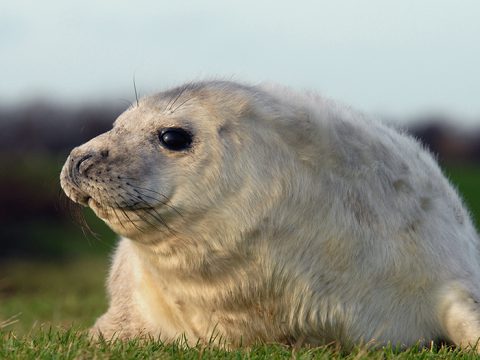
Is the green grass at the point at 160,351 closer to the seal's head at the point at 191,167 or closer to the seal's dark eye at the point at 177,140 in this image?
the seal's head at the point at 191,167

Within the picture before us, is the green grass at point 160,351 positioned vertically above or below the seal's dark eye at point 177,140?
below

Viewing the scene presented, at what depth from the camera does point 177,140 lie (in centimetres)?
523

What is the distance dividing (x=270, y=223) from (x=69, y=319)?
14.3 feet

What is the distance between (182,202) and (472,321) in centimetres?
166

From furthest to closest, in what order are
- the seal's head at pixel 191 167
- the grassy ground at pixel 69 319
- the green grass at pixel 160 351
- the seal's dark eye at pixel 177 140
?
the seal's dark eye at pixel 177 140 → the seal's head at pixel 191 167 → the grassy ground at pixel 69 319 → the green grass at pixel 160 351

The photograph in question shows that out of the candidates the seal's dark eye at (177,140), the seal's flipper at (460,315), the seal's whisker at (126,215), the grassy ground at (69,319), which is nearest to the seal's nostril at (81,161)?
the seal's whisker at (126,215)

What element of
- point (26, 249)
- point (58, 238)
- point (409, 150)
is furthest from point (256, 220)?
point (58, 238)

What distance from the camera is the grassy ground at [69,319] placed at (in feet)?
15.9

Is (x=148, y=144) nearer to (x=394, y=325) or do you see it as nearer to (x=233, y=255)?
(x=233, y=255)

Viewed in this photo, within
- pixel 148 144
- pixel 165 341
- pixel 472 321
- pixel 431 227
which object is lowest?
pixel 165 341

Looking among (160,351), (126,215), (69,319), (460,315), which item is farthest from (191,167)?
(69,319)

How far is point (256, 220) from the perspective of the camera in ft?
16.8

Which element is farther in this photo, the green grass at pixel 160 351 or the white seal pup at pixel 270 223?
the white seal pup at pixel 270 223

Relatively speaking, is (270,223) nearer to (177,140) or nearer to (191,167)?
(191,167)
